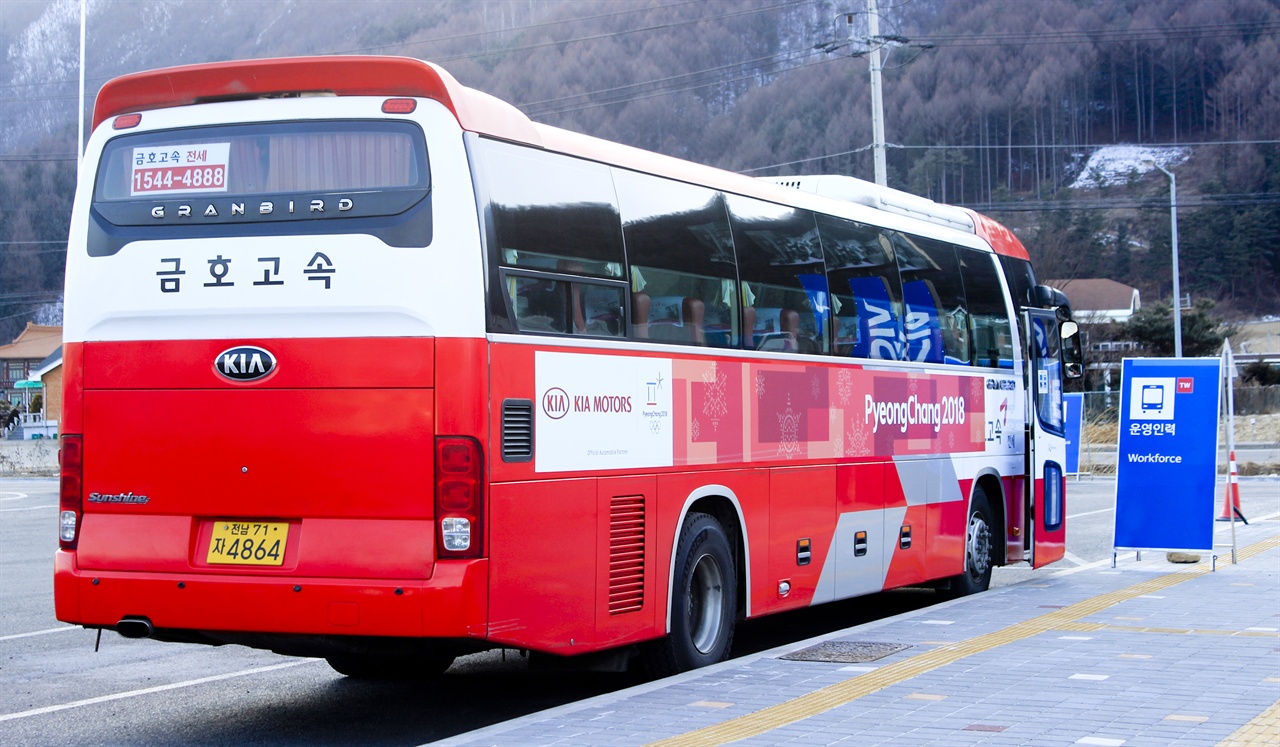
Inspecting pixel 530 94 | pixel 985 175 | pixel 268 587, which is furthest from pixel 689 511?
pixel 985 175

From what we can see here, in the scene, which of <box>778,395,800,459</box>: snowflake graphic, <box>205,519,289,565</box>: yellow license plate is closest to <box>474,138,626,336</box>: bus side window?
<box>205,519,289,565</box>: yellow license plate

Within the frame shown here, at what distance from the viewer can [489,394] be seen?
7078 millimetres

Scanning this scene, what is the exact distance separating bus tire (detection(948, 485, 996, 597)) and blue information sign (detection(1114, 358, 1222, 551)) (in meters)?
1.30

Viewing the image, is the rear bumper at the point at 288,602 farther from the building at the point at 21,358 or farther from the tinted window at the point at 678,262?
the building at the point at 21,358

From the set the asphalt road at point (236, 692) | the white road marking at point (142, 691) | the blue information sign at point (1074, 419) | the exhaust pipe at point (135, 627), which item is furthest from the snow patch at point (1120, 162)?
the exhaust pipe at point (135, 627)

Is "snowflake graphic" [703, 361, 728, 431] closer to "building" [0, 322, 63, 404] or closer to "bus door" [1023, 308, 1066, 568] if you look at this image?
"bus door" [1023, 308, 1066, 568]

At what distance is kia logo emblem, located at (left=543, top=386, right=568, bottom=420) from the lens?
24.7 ft

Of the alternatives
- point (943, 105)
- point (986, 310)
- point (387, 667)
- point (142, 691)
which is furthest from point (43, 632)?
point (943, 105)

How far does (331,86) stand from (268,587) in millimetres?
2503

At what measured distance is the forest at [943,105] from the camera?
101500 mm

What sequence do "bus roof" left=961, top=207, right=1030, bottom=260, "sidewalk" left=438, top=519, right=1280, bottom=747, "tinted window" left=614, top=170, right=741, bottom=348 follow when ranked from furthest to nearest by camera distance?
"bus roof" left=961, top=207, right=1030, bottom=260
"tinted window" left=614, top=170, right=741, bottom=348
"sidewalk" left=438, top=519, right=1280, bottom=747

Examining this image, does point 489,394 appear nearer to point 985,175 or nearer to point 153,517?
point 153,517

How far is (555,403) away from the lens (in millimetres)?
7586

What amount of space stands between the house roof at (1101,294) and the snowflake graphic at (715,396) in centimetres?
10254
